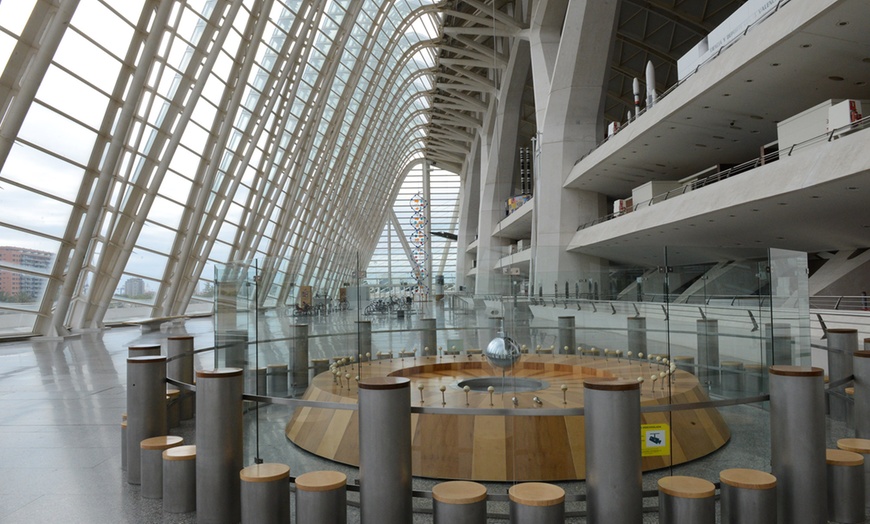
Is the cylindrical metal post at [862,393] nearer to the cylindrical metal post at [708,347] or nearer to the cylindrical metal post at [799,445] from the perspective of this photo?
the cylindrical metal post at [708,347]

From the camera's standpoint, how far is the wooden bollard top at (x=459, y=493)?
5.27 meters

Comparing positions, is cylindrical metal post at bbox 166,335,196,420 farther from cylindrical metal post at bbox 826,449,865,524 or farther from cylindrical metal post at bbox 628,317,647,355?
cylindrical metal post at bbox 826,449,865,524

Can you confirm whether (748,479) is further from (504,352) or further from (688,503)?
(504,352)

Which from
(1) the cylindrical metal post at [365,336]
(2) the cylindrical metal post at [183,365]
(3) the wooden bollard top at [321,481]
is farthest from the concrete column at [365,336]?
(3) the wooden bollard top at [321,481]

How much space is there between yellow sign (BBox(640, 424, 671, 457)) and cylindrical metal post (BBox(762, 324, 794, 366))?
208cm

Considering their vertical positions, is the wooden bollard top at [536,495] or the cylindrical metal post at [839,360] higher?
the cylindrical metal post at [839,360]

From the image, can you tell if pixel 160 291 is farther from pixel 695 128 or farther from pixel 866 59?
pixel 866 59

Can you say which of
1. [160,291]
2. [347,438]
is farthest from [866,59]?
[160,291]

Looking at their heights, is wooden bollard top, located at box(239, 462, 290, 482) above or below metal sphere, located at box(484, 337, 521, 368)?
below

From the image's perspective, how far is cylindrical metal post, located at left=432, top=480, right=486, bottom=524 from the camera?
5.26 metres

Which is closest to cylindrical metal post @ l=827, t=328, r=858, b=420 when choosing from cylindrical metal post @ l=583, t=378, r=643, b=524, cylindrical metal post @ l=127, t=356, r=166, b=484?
cylindrical metal post @ l=583, t=378, r=643, b=524

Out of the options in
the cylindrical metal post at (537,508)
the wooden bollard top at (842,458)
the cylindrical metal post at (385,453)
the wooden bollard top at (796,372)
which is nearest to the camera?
the cylindrical metal post at (537,508)

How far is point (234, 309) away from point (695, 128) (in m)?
19.7

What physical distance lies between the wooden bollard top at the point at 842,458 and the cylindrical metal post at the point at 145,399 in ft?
23.7
